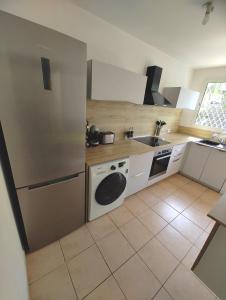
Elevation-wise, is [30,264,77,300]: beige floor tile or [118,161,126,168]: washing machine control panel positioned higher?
[118,161,126,168]: washing machine control panel

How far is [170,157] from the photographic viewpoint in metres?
2.55

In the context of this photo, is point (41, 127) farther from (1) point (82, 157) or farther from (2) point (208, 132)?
(2) point (208, 132)

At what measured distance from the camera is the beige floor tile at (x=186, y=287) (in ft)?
3.85

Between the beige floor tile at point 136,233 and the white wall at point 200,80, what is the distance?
280 centimetres

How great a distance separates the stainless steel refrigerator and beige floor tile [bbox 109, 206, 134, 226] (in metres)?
0.73

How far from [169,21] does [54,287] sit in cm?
288

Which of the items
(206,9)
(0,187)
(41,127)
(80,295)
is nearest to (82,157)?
(41,127)

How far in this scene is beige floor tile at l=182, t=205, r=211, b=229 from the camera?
1908 mm

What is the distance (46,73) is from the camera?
916 millimetres

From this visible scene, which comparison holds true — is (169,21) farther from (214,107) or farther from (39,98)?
(214,107)

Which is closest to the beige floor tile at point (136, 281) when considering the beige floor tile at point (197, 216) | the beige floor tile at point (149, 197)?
the beige floor tile at point (149, 197)

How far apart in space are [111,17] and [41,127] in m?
1.55

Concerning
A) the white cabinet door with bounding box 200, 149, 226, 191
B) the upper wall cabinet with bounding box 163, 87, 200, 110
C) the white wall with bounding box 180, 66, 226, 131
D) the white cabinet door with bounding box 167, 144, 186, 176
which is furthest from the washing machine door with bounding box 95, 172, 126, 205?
the white wall with bounding box 180, 66, 226, 131

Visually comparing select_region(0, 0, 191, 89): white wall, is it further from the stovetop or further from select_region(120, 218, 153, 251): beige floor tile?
select_region(120, 218, 153, 251): beige floor tile
